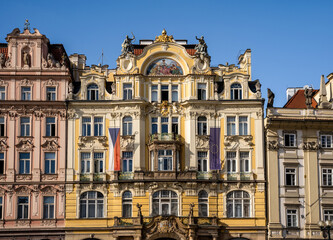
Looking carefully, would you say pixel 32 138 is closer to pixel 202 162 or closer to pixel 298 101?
pixel 202 162

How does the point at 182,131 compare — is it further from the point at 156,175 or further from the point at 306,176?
the point at 306,176

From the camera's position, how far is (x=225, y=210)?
69375 mm

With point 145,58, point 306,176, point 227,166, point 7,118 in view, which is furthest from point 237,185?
point 7,118

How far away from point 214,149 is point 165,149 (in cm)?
483

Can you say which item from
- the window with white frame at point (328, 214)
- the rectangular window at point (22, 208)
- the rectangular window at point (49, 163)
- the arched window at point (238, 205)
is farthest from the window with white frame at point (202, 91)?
the rectangular window at point (22, 208)

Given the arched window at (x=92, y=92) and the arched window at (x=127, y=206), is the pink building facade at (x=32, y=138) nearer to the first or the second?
the arched window at (x=92, y=92)

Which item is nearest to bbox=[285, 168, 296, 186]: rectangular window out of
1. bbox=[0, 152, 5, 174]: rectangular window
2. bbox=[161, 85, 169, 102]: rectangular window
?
bbox=[161, 85, 169, 102]: rectangular window

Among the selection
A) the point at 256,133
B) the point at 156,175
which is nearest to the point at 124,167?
the point at 156,175

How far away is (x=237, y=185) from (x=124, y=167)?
1122 centimetres

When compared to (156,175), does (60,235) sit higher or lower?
lower

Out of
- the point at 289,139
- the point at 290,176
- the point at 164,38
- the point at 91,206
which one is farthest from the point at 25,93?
the point at 290,176

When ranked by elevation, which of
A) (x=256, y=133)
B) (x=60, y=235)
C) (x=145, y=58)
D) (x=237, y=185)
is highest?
(x=145, y=58)

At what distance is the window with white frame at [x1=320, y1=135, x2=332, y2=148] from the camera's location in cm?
→ 7088

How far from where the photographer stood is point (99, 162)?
7081cm
